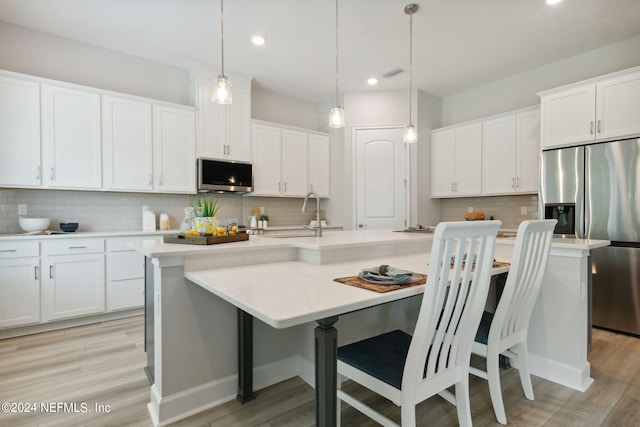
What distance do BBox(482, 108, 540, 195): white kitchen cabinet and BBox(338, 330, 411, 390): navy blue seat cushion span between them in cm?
330

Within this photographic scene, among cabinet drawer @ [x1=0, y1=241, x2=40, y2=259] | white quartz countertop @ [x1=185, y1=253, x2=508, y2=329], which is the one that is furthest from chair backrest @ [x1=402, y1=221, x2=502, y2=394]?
cabinet drawer @ [x1=0, y1=241, x2=40, y2=259]

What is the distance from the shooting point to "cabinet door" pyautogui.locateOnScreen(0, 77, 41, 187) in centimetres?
293

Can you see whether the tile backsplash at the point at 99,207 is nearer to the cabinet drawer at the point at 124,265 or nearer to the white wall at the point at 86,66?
the cabinet drawer at the point at 124,265

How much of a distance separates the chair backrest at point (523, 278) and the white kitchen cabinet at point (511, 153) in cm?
256

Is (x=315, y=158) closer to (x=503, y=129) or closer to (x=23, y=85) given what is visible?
(x=503, y=129)

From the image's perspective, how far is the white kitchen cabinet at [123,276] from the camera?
3.28 m

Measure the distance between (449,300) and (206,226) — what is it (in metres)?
1.48

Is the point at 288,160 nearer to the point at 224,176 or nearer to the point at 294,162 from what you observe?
the point at 294,162

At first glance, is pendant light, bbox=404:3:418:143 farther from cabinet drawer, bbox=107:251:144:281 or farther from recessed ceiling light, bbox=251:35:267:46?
cabinet drawer, bbox=107:251:144:281

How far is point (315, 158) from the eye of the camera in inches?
197

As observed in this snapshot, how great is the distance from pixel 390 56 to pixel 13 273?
172 inches

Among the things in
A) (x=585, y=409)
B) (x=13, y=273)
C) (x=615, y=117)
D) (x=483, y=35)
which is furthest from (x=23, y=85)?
(x=615, y=117)

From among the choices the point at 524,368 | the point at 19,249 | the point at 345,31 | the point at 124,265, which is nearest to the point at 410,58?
the point at 345,31

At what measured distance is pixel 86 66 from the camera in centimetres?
354
